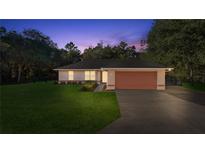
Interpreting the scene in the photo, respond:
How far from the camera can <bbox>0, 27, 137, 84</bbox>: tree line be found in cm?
1477

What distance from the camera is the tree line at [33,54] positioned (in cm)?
1477

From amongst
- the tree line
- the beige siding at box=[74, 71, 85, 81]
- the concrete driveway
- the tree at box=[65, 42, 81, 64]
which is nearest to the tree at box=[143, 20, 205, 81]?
the beige siding at box=[74, 71, 85, 81]

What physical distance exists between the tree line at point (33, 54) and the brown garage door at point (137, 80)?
209 inches

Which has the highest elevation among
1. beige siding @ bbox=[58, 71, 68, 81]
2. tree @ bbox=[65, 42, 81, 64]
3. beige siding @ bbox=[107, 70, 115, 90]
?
tree @ bbox=[65, 42, 81, 64]

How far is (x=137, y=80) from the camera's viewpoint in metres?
24.1

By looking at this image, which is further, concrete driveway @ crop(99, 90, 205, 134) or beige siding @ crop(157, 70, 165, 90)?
beige siding @ crop(157, 70, 165, 90)

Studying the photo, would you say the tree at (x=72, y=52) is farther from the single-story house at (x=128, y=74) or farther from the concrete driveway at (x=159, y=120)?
the single-story house at (x=128, y=74)

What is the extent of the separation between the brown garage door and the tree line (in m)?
5.30

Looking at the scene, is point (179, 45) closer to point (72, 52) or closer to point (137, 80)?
point (137, 80)

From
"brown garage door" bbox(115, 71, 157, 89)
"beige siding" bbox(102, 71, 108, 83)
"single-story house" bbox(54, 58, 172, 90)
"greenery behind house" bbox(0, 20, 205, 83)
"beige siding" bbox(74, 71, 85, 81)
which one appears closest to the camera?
"greenery behind house" bbox(0, 20, 205, 83)

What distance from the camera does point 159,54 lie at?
991 inches

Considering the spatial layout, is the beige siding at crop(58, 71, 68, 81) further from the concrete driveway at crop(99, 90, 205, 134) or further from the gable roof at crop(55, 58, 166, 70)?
the concrete driveway at crop(99, 90, 205, 134)

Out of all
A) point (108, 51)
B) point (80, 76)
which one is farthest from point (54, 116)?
point (80, 76)
